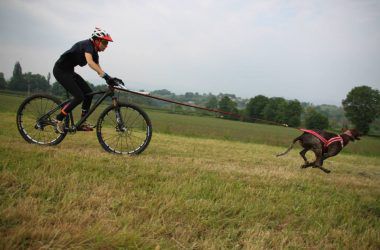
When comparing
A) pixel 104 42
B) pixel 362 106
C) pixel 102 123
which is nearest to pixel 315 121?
pixel 362 106

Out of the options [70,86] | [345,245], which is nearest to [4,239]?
[345,245]

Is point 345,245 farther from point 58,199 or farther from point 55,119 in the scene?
point 55,119

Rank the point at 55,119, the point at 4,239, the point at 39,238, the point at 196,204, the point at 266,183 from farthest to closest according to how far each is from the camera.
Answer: the point at 55,119 < the point at 266,183 < the point at 196,204 < the point at 39,238 < the point at 4,239

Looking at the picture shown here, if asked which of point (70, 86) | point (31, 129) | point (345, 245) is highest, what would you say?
point (70, 86)

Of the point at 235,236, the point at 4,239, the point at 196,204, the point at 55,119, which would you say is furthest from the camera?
the point at 55,119

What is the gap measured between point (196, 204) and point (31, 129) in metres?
5.66

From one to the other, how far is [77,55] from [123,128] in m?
2.05

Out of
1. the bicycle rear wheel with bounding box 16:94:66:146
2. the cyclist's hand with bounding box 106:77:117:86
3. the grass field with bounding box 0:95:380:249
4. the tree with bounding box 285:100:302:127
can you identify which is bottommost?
the grass field with bounding box 0:95:380:249

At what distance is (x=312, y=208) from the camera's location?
16.0 ft

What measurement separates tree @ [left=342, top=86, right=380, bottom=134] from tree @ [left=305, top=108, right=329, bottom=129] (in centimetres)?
581

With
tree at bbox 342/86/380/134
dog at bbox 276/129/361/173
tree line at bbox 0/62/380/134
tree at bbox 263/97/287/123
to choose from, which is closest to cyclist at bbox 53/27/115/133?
dog at bbox 276/129/361/173

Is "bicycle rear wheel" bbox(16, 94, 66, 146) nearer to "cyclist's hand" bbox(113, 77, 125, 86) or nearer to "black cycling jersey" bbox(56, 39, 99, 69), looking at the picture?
"black cycling jersey" bbox(56, 39, 99, 69)

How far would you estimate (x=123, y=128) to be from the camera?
742 cm

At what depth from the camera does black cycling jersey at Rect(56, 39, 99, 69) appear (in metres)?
6.73
